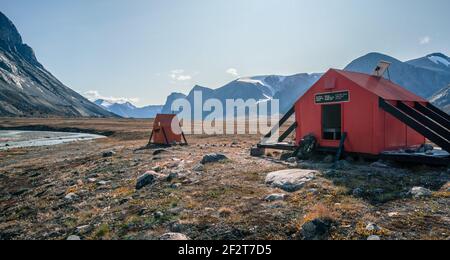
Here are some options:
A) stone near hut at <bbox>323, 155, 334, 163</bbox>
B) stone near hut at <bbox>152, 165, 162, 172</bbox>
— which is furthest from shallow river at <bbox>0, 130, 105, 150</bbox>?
stone near hut at <bbox>323, 155, 334, 163</bbox>

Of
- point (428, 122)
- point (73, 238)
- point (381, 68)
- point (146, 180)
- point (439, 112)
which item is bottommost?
point (73, 238)

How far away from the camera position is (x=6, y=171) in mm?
21297

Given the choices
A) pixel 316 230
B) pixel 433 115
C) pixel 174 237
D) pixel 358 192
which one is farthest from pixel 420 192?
pixel 433 115

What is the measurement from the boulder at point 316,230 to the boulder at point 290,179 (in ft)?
11.0

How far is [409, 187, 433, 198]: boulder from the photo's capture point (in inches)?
377

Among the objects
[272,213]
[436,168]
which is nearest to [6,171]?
[272,213]

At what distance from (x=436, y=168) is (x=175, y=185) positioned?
1123 centimetres

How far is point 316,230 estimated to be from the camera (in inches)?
296

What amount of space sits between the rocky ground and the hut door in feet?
7.00

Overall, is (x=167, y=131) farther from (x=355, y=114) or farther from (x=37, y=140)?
(x=37, y=140)

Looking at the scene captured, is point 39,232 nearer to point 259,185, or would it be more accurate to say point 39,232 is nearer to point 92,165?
point 259,185

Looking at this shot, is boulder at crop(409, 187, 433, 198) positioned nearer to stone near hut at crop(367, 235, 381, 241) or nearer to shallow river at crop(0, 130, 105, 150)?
stone near hut at crop(367, 235, 381, 241)

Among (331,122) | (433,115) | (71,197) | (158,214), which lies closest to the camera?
(158,214)

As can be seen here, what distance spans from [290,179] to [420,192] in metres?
4.27
